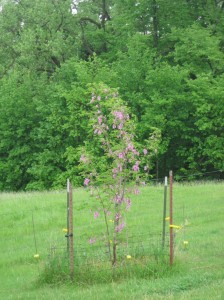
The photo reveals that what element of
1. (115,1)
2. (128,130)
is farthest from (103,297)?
(115,1)

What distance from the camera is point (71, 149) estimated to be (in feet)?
117

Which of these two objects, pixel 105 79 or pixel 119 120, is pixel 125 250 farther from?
pixel 105 79

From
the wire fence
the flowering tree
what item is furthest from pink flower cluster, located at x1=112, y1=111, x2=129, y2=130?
the wire fence

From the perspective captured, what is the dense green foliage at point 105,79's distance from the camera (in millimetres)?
34219

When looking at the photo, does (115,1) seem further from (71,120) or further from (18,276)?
(18,276)

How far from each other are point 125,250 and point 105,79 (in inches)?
1050

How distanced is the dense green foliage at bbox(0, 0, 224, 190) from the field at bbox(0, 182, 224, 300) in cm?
1345

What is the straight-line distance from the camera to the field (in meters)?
8.35

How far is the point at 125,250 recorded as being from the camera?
397 inches

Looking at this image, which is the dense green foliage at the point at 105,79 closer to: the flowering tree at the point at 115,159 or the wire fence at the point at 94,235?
the wire fence at the point at 94,235

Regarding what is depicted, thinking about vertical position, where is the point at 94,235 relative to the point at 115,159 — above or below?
below

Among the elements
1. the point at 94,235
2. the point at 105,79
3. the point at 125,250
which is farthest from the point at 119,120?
the point at 105,79

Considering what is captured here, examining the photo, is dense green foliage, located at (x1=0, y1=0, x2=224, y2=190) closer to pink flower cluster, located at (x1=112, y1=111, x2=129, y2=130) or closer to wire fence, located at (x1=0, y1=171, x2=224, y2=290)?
wire fence, located at (x1=0, y1=171, x2=224, y2=290)

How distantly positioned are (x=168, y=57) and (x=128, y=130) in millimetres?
31223
